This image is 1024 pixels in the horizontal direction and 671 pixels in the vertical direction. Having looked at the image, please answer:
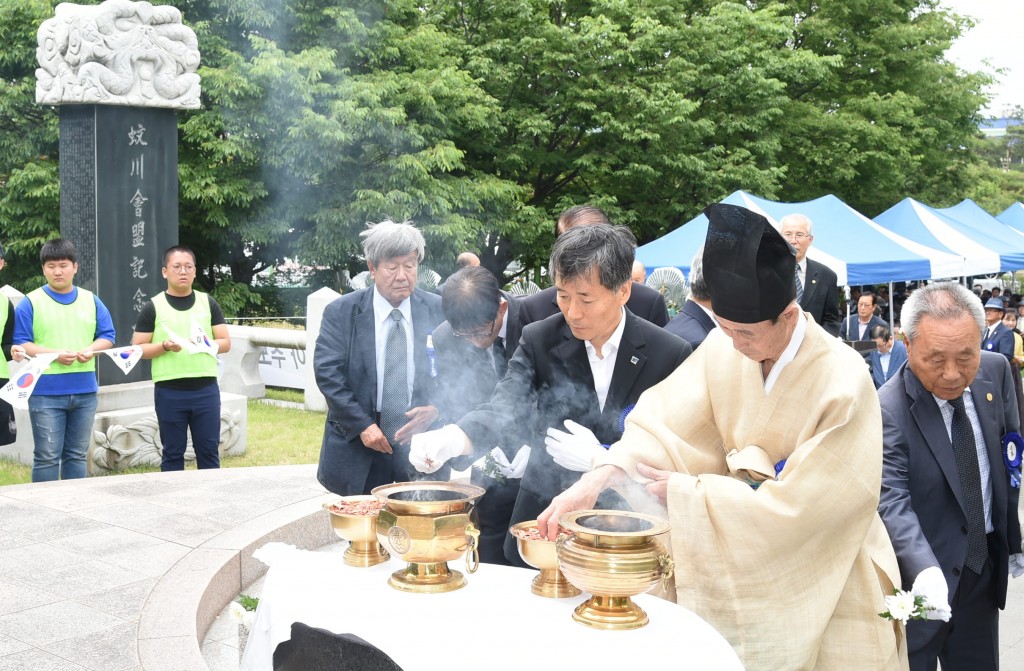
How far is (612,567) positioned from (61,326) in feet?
19.3

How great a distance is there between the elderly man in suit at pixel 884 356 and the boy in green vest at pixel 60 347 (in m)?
6.53

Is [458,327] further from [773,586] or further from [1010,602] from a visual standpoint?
[1010,602]

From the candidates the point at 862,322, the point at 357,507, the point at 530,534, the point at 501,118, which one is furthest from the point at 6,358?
the point at 501,118

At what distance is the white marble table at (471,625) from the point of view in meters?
2.06

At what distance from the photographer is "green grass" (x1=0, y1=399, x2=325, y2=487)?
8.64 meters

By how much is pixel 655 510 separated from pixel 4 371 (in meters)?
5.27

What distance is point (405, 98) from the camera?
17.6m

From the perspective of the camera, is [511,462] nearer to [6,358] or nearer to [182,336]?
[182,336]

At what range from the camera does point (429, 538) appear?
237 centimetres

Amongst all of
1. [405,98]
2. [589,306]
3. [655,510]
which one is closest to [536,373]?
[589,306]

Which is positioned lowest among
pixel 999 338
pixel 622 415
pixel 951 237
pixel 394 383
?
pixel 999 338

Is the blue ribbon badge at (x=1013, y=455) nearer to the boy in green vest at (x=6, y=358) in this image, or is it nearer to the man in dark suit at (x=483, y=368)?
the man in dark suit at (x=483, y=368)

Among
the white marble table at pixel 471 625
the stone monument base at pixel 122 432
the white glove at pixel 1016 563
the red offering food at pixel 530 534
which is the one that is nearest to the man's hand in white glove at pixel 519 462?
the white marble table at pixel 471 625

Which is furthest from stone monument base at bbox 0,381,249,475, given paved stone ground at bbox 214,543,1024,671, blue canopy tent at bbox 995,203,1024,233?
blue canopy tent at bbox 995,203,1024,233
